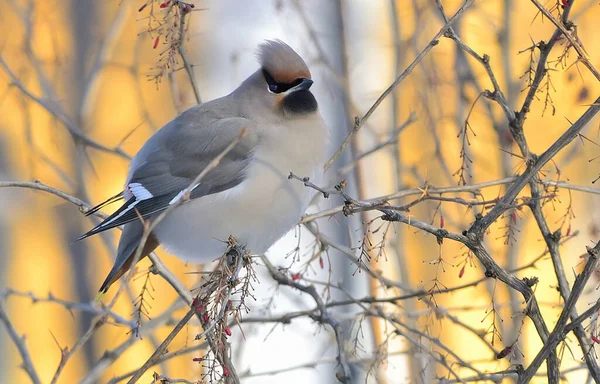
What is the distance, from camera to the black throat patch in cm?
289

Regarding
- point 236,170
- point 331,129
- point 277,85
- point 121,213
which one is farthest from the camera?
point 331,129

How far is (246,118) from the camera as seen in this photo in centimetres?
288

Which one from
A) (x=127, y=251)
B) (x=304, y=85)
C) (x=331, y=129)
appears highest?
(x=331, y=129)

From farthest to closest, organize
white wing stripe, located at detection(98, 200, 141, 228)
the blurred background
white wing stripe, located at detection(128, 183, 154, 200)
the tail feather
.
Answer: the blurred background < white wing stripe, located at detection(128, 183, 154, 200) < the tail feather < white wing stripe, located at detection(98, 200, 141, 228)

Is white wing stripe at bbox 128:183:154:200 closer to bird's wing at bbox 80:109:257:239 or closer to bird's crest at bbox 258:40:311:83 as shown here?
bird's wing at bbox 80:109:257:239

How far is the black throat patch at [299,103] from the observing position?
9.50 ft

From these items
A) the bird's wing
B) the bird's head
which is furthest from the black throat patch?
the bird's wing

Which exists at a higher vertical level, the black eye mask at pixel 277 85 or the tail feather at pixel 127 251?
the black eye mask at pixel 277 85

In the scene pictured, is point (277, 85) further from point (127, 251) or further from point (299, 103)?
point (127, 251)

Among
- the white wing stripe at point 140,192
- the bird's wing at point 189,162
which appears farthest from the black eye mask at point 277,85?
the white wing stripe at point 140,192

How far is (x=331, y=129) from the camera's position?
4.89 metres

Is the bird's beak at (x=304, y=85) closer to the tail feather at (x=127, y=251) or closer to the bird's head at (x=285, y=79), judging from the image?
the bird's head at (x=285, y=79)

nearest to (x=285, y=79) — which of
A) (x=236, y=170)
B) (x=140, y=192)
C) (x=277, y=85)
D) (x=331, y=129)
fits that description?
(x=277, y=85)

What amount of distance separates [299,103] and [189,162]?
1.34 feet
